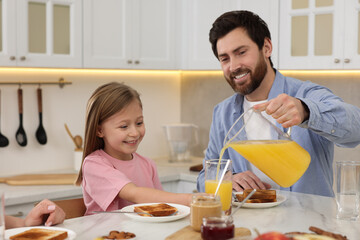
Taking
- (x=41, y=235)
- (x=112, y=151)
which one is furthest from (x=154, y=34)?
(x=41, y=235)

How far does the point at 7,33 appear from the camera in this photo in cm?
288

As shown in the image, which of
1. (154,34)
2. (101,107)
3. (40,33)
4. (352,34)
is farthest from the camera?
(154,34)

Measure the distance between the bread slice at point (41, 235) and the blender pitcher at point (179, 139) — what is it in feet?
7.85

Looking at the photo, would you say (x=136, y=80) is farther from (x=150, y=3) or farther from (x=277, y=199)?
(x=277, y=199)

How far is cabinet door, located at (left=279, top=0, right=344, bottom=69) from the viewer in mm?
2832

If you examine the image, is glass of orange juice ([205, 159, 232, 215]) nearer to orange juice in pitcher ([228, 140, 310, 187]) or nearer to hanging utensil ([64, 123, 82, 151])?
orange juice in pitcher ([228, 140, 310, 187])

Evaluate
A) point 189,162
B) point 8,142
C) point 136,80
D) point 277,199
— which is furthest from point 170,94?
point 277,199

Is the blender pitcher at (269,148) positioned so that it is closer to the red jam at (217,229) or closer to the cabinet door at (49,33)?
the red jam at (217,229)

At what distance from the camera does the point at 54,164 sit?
136 inches

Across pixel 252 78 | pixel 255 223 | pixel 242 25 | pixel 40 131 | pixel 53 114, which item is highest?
pixel 242 25

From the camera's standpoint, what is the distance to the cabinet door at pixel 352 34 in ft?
9.07

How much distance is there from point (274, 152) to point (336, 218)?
0.27 meters

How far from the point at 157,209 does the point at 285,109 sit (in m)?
0.51

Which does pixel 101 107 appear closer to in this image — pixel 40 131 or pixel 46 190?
pixel 46 190
